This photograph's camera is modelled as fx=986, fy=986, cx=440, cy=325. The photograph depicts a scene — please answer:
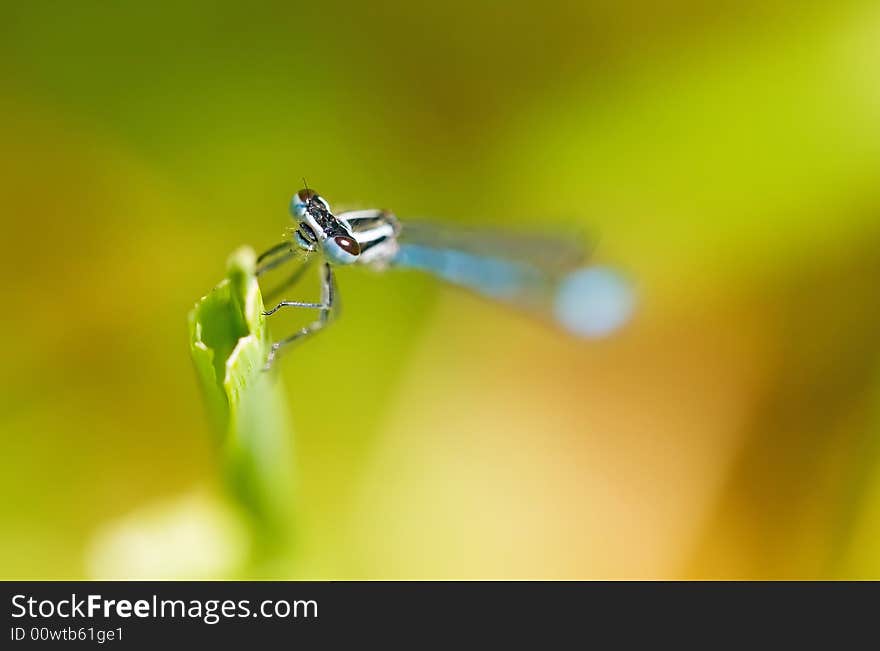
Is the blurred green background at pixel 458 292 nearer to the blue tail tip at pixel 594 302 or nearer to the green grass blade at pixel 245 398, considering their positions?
the blue tail tip at pixel 594 302

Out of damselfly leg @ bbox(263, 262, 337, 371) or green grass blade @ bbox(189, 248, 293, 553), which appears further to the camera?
damselfly leg @ bbox(263, 262, 337, 371)

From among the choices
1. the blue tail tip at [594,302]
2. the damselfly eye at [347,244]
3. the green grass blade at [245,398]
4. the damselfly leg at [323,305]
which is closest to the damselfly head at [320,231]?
the damselfly eye at [347,244]

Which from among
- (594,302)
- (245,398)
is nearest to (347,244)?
(245,398)

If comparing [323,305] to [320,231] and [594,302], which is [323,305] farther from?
[594,302]

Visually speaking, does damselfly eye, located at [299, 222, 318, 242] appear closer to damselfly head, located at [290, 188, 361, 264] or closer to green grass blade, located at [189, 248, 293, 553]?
damselfly head, located at [290, 188, 361, 264]

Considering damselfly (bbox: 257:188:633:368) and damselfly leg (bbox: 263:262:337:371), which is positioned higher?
damselfly (bbox: 257:188:633:368)

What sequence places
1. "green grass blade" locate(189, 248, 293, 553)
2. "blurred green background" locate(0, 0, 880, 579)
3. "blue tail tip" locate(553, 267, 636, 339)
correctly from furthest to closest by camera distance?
"blue tail tip" locate(553, 267, 636, 339) < "blurred green background" locate(0, 0, 880, 579) < "green grass blade" locate(189, 248, 293, 553)

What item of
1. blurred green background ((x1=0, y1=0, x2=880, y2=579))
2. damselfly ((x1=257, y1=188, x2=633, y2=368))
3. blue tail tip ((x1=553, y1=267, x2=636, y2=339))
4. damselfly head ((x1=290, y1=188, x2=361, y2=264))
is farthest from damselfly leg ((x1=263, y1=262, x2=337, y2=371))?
blue tail tip ((x1=553, y1=267, x2=636, y2=339))

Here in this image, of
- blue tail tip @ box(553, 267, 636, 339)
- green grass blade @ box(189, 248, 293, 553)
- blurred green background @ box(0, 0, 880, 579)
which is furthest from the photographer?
blue tail tip @ box(553, 267, 636, 339)
